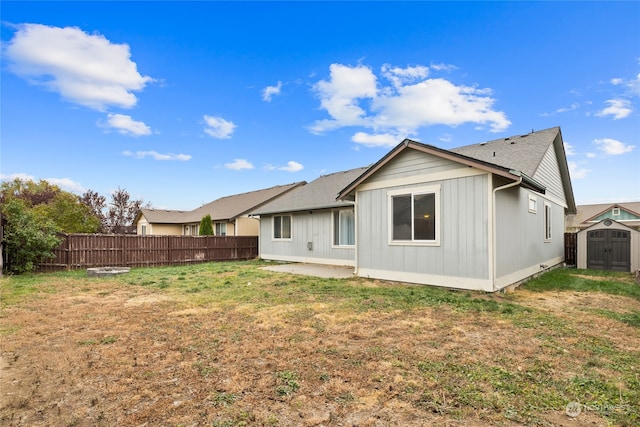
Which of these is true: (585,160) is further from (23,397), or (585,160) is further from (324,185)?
(23,397)

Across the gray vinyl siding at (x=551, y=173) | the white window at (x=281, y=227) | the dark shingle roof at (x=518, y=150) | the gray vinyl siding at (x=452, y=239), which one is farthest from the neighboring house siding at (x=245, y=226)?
the gray vinyl siding at (x=551, y=173)

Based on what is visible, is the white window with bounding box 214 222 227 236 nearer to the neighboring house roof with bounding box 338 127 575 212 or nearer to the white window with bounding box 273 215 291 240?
the white window with bounding box 273 215 291 240

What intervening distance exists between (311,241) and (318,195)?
85.5 inches

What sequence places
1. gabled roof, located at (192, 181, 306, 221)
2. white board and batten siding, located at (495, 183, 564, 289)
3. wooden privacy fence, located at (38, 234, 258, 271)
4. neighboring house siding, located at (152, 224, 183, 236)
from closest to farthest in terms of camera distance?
1. white board and batten siding, located at (495, 183, 564, 289)
2. wooden privacy fence, located at (38, 234, 258, 271)
3. gabled roof, located at (192, 181, 306, 221)
4. neighboring house siding, located at (152, 224, 183, 236)

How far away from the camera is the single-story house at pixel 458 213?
6.97 meters

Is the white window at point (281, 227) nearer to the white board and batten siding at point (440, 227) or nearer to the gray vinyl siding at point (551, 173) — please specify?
the white board and batten siding at point (440, 227)

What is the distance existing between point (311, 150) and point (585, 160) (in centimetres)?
1493

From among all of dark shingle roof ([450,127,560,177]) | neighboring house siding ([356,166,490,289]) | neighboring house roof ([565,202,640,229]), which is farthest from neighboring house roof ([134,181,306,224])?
neighboring house roof ([565,202,640,229])

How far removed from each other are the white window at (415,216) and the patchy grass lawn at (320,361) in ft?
5.38

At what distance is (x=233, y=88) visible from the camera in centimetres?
1540

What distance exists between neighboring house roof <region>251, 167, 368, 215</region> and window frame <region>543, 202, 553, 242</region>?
7216mm

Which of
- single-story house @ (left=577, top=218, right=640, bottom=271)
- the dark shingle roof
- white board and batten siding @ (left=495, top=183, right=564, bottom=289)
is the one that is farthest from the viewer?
single-story house @ (left=577, top=218, right=640, bottom=271)

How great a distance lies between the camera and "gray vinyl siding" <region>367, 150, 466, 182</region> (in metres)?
7.58

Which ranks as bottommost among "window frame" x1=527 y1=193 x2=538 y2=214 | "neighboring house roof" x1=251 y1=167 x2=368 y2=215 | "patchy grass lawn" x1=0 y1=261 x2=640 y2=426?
"patchy grass lawn" x1=0 y1=261 x2=640 y2=426
